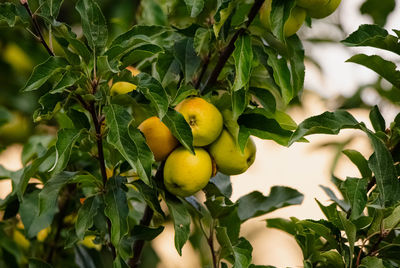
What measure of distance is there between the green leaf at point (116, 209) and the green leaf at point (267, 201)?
29 centimetres

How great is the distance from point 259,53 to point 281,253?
2.00 meters

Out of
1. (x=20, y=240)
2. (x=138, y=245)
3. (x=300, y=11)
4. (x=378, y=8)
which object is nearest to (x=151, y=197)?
(x=138, y=245)

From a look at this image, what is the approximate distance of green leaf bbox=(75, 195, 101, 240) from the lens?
973mm

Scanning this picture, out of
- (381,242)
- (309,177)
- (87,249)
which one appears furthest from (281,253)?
(381,242)

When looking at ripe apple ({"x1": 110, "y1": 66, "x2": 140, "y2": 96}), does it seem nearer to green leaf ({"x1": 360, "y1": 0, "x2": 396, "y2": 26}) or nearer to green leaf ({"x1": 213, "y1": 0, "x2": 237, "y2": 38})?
green leaf ({"x1": 213, "y1": 0, "x2": 237, "y2": 38})

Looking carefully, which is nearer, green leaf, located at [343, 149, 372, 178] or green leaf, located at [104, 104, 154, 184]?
green leaf, located at [104, 104, 154, 184]

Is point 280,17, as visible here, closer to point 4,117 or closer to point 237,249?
point 237,249

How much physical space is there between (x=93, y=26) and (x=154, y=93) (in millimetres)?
160

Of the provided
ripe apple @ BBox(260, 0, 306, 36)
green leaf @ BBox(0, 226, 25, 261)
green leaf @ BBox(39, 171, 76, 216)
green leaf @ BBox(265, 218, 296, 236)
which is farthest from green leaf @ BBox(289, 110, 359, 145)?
green leaf @ BBox(0, 226, 25, 261)

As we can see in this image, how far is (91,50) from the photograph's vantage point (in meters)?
0.94

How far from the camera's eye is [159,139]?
96cm

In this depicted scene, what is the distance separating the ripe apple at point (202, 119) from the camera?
93 centimetres

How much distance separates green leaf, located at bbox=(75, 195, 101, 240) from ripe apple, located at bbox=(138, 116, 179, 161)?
0.13 m

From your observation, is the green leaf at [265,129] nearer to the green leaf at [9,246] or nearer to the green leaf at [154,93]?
the green leaf at [154,93]
